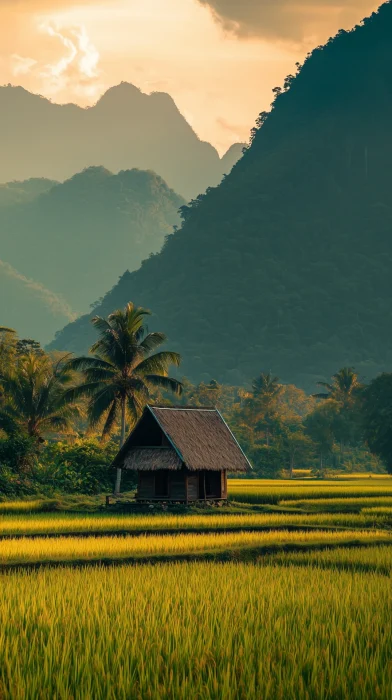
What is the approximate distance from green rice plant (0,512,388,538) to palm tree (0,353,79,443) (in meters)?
9.94

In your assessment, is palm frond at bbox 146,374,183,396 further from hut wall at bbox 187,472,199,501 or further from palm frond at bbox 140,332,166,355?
hut wall at bbox 187,472,199,501

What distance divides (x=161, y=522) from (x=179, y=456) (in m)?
7.59

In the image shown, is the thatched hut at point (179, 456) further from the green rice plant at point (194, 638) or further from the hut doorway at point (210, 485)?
the green rice plant at point (194, 638)

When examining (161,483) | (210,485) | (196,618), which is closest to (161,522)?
(161,483)

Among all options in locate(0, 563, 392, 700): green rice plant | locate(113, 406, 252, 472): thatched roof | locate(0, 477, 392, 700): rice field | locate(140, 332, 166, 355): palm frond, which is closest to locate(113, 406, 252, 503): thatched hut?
locate(113, 406, 252, 472): thatched roof

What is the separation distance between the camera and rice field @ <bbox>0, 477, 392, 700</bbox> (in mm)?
8617

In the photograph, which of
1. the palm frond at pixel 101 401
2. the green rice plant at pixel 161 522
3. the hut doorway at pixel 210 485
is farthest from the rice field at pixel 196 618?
the palm frond at pixel 101 401

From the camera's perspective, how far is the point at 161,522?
95.3 ft

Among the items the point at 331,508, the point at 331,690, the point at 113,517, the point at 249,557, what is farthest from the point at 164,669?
the point at 331,508

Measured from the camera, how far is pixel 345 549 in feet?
70.1

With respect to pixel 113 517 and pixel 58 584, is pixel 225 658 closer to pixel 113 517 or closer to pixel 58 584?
pixel 58 584

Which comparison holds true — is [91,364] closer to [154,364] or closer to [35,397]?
[154,364]

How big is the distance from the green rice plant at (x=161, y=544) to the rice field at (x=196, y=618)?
0.05 meters

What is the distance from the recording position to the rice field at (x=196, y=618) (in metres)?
8.62
